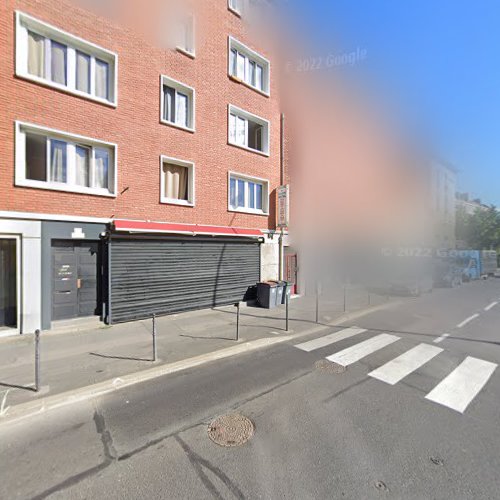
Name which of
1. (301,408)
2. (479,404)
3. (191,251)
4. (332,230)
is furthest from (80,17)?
(332,230)

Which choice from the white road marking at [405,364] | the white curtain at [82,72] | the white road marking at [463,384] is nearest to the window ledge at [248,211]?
the white curtain at [82,72]

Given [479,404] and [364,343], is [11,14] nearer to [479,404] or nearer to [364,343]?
[364,343]

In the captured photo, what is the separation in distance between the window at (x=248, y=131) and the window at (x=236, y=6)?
14.3 ft

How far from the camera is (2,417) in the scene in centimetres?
386

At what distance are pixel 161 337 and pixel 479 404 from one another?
21.5ft

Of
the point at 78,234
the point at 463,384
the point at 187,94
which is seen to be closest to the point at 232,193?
the point at 187,94

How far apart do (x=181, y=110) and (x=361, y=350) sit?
1022 cm

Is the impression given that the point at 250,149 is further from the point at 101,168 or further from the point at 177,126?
the point at 101,168

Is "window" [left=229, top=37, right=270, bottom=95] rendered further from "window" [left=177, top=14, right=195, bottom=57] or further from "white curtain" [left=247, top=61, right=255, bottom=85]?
"window" [left=177, top=14, right=195, bottom=57]

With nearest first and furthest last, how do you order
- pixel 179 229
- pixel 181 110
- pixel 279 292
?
pixel 179 229 < pixel 181 110 < pixel 279 292

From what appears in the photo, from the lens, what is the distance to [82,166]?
877 centimetres

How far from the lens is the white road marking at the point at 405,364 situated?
5.32m

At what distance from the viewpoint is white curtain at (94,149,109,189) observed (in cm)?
898

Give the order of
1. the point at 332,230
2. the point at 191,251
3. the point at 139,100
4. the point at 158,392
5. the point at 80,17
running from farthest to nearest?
1. the point at 332,230
2. the point at 191,251
3. the point at 139,100
4. the point at 80,17
5. the point at 158,392
